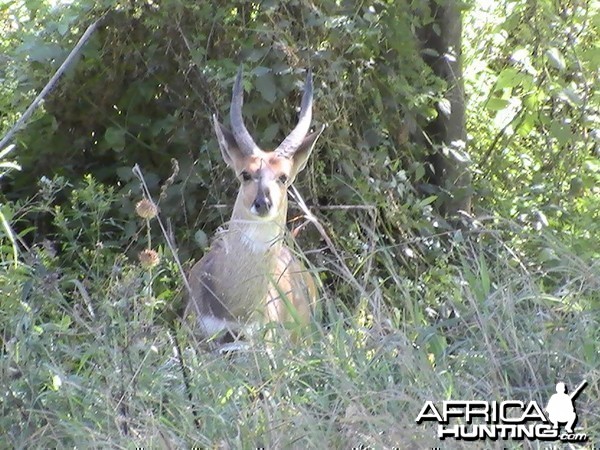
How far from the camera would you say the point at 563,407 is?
3713mm

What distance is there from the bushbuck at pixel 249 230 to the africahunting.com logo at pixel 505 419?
2.37m

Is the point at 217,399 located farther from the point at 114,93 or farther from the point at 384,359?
the point at 114,93

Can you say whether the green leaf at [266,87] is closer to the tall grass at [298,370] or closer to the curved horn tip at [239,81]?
the curved horn tip at [239,81]

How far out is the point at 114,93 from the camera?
24.9 feet

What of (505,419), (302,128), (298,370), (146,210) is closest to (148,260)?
(146,210)

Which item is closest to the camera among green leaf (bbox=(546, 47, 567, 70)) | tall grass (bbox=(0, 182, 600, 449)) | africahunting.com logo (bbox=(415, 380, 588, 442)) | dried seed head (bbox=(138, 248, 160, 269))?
africahunting.com logo (bbox=(415, 380, 588, 442))

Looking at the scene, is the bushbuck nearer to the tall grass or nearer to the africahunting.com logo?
the tall grass

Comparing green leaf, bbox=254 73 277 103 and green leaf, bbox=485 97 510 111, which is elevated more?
green leaf, bbox=254 73 277 103

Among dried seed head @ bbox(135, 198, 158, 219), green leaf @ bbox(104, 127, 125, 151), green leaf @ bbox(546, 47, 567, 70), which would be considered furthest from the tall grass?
green leaf @ bbox(104, 127, 125, 151)

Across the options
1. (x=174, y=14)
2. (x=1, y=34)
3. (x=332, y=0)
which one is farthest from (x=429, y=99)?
(x=1, y=34)

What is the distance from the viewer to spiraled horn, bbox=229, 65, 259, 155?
634 centimetres

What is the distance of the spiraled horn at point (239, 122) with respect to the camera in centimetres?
634

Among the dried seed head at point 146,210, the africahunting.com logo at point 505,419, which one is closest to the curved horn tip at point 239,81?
the dried seed head at point 146,210

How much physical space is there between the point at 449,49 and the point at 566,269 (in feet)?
12.0
